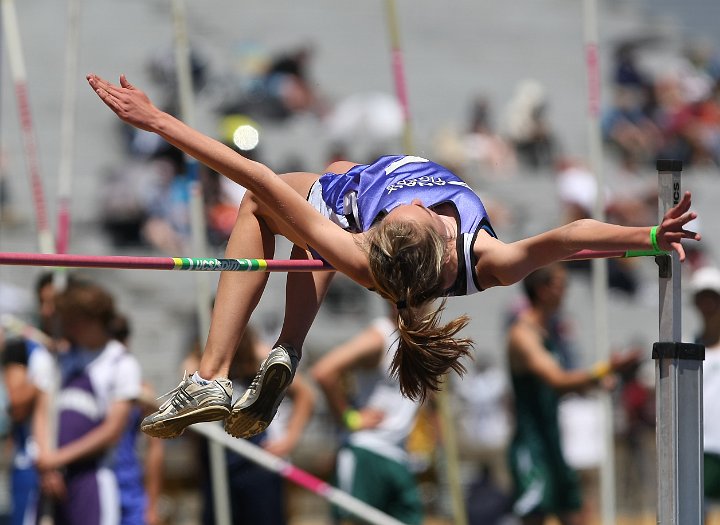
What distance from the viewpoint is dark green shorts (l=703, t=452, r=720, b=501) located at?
598 centimetres

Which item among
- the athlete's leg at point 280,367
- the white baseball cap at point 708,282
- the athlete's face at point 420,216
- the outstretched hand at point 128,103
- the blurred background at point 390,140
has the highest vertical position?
the blurred background at point 390,140

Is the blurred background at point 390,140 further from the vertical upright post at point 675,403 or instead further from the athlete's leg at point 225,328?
the vertical upright post at point 675,403

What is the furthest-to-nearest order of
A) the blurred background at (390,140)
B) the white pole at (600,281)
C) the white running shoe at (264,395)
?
the blurred background at (390,140) < the white pole at (600,281) < the white running shoe at (264,395)

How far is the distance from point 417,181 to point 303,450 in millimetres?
5381

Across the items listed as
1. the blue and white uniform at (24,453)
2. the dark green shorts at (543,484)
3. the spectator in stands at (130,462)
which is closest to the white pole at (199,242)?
the spectator in stands at (130,462)

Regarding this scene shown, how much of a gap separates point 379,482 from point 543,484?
72cm

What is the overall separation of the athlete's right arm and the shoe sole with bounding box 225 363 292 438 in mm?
397

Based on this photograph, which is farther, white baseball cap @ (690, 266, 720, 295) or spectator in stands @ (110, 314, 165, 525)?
white baseball cap @ (690, 266, 720, 295)

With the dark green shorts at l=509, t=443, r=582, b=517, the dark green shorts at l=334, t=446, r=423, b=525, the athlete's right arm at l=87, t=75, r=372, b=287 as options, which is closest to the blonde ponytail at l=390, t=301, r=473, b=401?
the athlete's right arm at l=87, t=75, r=372, b=287

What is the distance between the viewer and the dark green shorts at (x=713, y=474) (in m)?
5.98

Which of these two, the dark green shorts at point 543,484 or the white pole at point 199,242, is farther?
the dark green shorts at point 543,484

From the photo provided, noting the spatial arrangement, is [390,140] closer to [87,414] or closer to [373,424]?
[373,424]

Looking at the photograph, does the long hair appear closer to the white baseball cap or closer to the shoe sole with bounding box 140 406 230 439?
the shoe sole with bounding box 140 406 230 439

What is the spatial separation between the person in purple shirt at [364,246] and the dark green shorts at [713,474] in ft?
8.20
